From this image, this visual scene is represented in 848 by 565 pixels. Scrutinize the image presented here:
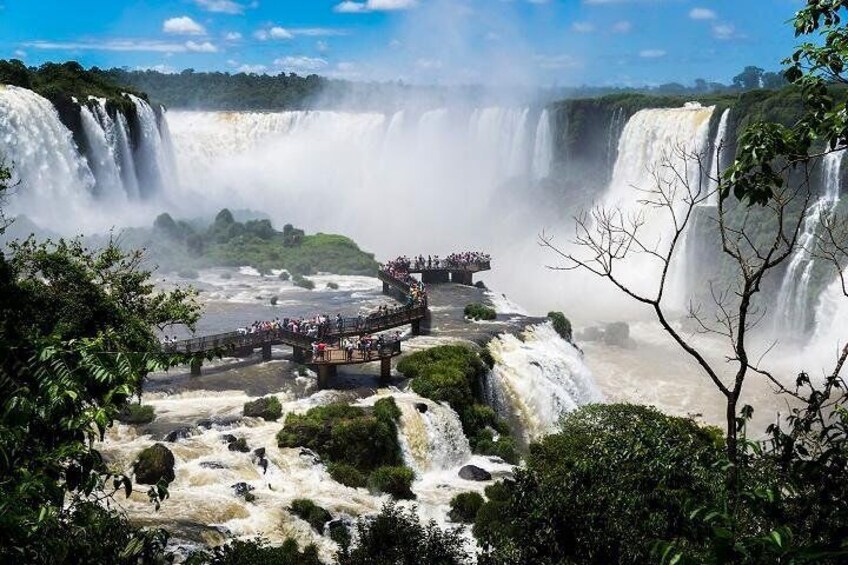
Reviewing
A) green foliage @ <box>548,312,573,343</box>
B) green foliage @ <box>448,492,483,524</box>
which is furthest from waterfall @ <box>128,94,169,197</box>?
green foliage @ <box>448,492,483,524</box>

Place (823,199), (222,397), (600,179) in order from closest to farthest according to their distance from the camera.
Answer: (222,397)
(823,199)
(600,179)

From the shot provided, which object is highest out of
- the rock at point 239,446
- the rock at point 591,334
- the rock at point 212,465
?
the rock at point 239,446

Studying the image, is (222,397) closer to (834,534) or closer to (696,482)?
(696,482)

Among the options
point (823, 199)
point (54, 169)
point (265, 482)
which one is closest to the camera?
point (265, 482)

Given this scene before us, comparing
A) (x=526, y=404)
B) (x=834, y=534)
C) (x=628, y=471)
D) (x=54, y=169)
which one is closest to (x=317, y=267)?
(x=54, y=169)

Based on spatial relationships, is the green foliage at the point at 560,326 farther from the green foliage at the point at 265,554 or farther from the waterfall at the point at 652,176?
the green foliage at the point at 265,554

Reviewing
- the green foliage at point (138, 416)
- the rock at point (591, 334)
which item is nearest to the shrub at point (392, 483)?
the green foliage at point (138, 416)
